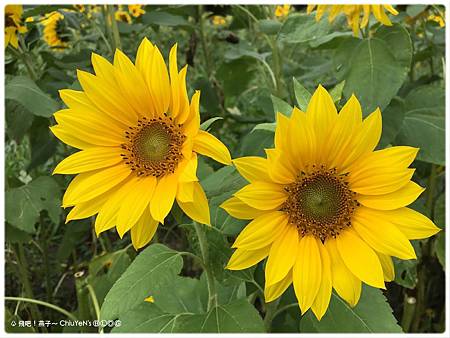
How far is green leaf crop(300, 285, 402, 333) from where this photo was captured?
43.8 inches

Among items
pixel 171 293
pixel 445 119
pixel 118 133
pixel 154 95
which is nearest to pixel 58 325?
pixel 171 293

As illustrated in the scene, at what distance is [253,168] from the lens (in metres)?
0.89

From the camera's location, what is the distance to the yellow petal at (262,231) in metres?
0.91

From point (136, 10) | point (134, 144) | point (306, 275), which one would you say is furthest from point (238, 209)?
point (136, 10)

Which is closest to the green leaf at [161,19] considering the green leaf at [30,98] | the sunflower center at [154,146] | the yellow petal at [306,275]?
the green leaf at [30,98]

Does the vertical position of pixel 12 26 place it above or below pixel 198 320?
above

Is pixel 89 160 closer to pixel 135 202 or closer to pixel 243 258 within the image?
pixel 135 202

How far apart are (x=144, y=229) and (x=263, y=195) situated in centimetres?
20

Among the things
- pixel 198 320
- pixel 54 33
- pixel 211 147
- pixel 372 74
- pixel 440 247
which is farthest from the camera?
pixel 54 33

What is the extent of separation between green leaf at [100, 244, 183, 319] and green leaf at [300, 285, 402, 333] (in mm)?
290

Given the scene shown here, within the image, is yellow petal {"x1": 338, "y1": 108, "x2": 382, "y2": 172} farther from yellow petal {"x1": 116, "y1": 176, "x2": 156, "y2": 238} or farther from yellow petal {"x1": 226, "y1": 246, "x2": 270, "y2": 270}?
yellow petal {"x1": 116, "y1": 176, "x2": 156, "y2": 238}

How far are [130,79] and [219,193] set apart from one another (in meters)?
0.23

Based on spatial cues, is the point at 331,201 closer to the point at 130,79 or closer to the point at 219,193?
the point at 219,193

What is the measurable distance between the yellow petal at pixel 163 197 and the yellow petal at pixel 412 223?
0.33 meters
